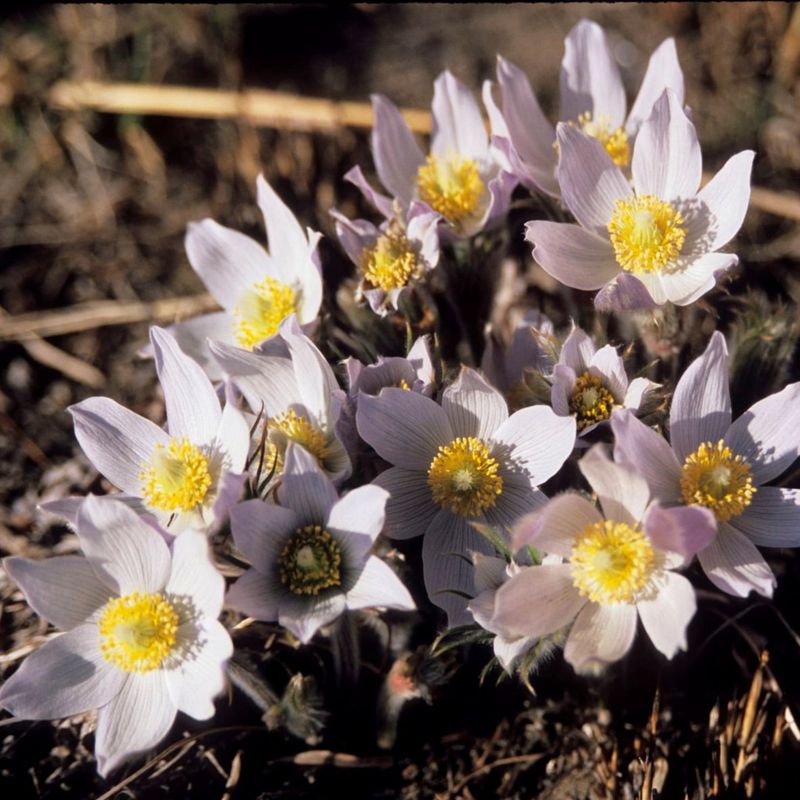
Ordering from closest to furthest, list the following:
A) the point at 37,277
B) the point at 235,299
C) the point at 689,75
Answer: the point at 235,299 < the point at 37,277 < the point at 689,75

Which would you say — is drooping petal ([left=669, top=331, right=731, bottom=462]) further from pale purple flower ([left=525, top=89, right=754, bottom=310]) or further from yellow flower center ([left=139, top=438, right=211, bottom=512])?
yellow flower center ([left=139, top=438, right=211, bottom=512])

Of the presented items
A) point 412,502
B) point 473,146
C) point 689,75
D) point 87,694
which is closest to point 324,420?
point 412,502

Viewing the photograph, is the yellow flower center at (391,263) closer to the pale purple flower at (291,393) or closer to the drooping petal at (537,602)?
the pale purple flower at (291,393)

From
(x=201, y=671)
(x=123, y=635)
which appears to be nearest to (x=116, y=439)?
(x=123, y=635)

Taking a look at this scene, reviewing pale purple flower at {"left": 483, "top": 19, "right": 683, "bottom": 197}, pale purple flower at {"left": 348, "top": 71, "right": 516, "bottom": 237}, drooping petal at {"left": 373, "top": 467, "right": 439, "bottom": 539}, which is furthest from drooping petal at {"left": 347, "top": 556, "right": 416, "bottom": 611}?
pale purple flower at {"left": 483, "top": 19, "right": 683, "bottom": 197}

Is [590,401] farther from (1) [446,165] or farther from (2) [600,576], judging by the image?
(1) [446,165]

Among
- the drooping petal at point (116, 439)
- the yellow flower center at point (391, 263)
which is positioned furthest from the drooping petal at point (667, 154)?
the drooping petal at point (116, 439)

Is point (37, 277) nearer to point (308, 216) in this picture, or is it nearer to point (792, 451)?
point (308, 216)
